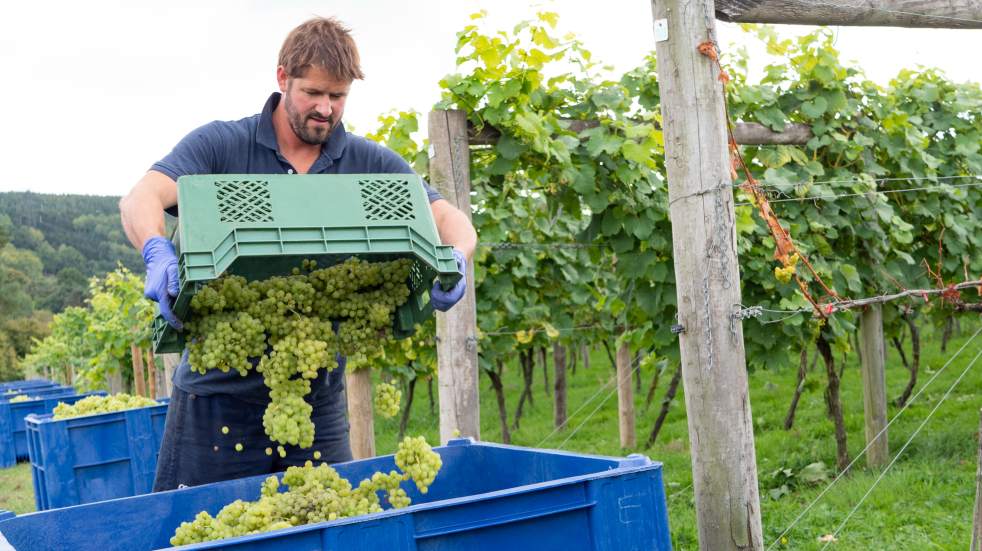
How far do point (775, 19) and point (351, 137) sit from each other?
5.80 feet

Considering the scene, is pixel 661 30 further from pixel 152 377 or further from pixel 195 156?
pixel 152 377

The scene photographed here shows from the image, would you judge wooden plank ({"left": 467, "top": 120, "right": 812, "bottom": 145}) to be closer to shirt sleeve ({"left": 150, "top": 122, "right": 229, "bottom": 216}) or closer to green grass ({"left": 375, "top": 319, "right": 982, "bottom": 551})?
green grass ({"left": 375, "top": 319, "right": 982, "bottom": 551})

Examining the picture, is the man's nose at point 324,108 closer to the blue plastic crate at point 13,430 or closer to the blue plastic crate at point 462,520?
the blue plastic crate at point 462,520

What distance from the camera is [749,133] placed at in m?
5.83

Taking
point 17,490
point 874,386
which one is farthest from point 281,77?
point 17,490

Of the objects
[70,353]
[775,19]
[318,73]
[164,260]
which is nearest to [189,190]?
[164,260]

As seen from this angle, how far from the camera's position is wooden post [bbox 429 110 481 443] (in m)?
4.62

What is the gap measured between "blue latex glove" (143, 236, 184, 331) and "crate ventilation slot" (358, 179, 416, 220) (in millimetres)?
453

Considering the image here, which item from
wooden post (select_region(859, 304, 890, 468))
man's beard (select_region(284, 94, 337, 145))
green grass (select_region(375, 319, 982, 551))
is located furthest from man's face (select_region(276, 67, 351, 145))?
wooden post (select_region(859, 304, 890, 468))

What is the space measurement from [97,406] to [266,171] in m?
3.95

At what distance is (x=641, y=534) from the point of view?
1912 mm

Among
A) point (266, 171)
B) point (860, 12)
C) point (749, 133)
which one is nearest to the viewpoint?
point (266, 171)

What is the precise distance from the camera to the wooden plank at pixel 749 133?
505cm

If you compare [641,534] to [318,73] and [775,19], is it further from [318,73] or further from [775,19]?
[775,19]
